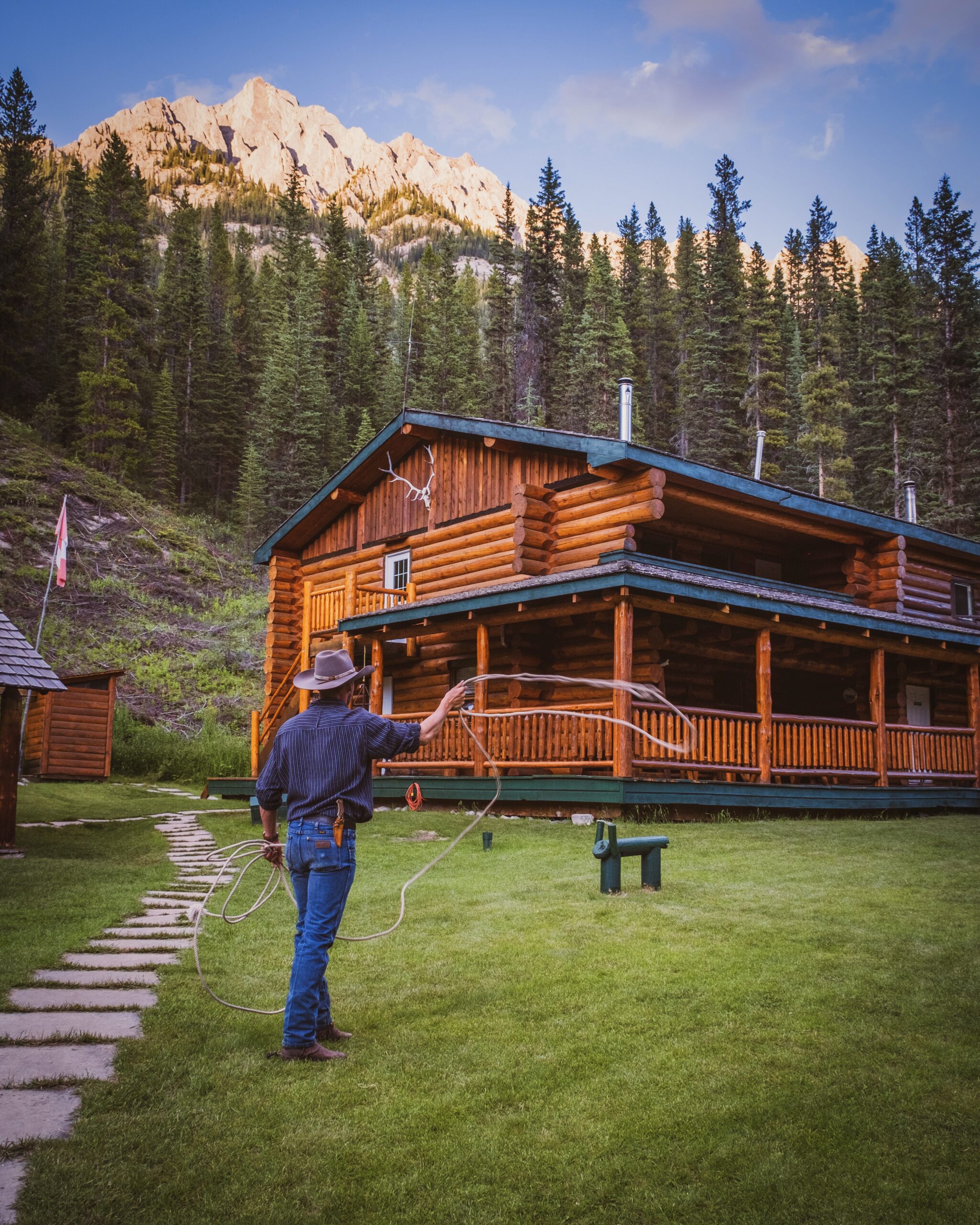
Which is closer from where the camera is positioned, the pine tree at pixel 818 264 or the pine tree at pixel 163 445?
the pine tree at pixel 163 445

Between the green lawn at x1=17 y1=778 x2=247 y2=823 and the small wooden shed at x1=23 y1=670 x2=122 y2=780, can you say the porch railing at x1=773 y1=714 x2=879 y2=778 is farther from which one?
the small wooden shed at x1=23 y1=670 x2=122 y2=780

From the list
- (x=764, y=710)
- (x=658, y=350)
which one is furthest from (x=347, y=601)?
(x=658, y=350)

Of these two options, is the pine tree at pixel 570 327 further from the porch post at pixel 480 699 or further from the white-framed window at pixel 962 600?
the porch post at pixel 480 699

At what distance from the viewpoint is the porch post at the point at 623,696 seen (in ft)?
47.0

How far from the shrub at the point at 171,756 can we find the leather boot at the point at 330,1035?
2202cm

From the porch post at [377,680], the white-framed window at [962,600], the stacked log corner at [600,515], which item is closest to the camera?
the stacked log corner at [600,515]

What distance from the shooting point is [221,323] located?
72250 millimetres

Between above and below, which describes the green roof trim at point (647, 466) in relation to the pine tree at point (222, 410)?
below

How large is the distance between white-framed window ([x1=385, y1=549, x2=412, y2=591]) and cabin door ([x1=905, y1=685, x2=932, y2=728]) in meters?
12.2

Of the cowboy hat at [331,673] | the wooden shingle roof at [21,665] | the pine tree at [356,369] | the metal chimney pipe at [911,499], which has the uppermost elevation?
the pine tree at [356,369]

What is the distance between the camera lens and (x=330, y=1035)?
16.9ft

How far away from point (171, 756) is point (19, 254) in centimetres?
3785

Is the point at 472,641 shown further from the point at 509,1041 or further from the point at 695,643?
the point at 509,1041

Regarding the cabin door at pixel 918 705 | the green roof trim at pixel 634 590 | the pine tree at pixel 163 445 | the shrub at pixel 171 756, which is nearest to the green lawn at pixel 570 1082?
the green roof trim at pixel 634 590
